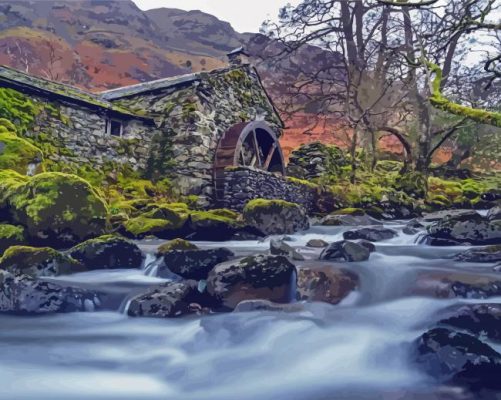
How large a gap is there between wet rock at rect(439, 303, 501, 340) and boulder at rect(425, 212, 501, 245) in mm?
4573

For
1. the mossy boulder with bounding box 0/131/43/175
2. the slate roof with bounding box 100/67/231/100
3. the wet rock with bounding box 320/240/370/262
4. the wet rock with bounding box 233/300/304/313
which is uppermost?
the slate roof with bounding box 100/67/231/100

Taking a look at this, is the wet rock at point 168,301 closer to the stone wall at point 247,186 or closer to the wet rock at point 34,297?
the wet rock at point 34,297

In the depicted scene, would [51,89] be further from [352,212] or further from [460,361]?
[460,361]

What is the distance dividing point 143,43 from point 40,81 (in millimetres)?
46594

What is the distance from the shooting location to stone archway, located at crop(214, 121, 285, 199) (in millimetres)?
13328

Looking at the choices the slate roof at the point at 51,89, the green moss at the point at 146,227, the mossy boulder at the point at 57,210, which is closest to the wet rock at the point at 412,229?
the green moss at the point at 146,227

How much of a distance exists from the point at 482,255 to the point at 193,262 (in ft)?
13.1

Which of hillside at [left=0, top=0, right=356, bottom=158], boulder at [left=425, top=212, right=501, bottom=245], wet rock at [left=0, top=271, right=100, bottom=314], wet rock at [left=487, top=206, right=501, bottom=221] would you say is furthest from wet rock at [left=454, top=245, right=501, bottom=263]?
hillside at [left=0, top=0, right=356, bottom=158]

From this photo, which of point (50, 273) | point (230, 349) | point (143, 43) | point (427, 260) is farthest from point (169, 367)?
point (143, 43)

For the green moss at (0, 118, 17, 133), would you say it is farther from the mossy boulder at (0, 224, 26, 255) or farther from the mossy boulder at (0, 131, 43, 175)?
the mossy boulder at (0, 224, 26, 255)

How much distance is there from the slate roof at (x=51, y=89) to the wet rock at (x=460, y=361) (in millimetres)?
10794

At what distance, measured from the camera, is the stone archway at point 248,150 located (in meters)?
13.3

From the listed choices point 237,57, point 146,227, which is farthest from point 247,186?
point 237,57

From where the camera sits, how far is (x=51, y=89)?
37.9 ft
